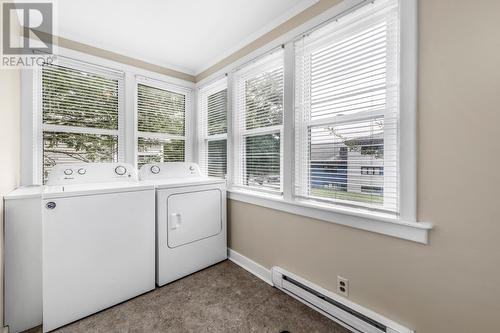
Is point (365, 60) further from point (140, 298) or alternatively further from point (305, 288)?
point (140, 298)

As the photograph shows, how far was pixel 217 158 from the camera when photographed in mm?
2879

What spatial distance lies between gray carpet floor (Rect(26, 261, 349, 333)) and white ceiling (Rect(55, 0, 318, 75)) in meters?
2.42

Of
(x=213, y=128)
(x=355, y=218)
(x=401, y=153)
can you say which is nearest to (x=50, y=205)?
(x=213, y=128)

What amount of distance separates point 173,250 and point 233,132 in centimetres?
141

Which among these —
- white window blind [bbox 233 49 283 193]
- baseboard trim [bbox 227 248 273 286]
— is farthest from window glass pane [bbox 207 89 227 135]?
baseboard trim [bbox 227 248 273 286]

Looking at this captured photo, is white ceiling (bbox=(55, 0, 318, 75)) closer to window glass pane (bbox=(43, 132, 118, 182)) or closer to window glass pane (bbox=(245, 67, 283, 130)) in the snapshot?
window glass pane (bbox=(245, 67, 283, 130))

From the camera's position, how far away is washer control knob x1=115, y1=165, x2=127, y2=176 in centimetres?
209

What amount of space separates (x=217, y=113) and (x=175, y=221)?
151 cm

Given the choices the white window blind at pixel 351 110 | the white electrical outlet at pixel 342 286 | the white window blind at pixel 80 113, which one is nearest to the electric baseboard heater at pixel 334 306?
the white electrical outlet at pixel 342 286

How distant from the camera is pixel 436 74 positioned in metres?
1.13

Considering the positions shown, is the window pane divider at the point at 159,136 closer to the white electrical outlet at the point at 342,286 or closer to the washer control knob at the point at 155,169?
the washer control knob at the point at 155,169

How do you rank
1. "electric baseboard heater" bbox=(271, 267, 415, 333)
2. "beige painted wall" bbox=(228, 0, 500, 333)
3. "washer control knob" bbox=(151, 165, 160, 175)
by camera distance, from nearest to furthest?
"beige painted wall" bbox=(228, 0, 500, 333) < "electric baseboard heater" bbox=(271, 267, 415, 333) < "washer control knob" bbox=(151, 165, 160, 175)

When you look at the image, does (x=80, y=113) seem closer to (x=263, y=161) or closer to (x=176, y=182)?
(x=176, y=182)

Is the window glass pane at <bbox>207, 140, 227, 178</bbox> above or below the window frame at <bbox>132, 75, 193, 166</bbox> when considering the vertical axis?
below
